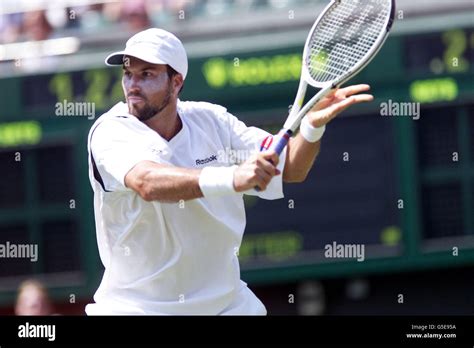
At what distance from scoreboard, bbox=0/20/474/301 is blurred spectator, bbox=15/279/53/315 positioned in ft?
0.23

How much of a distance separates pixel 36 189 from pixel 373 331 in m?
2.25

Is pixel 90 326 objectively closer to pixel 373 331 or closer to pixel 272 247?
pixel 373 331

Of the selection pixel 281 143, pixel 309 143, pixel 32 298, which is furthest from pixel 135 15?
pixel 281 143

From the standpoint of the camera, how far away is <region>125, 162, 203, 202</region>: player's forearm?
189 inches

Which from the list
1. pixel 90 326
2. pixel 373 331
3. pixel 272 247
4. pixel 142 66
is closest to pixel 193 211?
pixel 142 66

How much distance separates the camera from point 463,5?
797 centimetres

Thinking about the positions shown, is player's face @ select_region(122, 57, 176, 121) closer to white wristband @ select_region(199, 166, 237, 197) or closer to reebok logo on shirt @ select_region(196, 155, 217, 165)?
reebok logo on shirt @ select_region(196, 155, 217, 165)

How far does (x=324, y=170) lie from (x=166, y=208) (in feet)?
9.81

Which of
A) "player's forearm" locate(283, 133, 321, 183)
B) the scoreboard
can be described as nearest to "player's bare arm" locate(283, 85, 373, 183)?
"player's forearm" locate(283, 133, 321, 183)

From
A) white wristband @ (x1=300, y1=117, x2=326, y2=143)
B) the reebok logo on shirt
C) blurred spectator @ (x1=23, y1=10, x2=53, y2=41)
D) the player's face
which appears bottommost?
the reebok logo on shirt

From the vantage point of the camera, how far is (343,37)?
541cm

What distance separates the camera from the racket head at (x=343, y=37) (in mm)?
5223

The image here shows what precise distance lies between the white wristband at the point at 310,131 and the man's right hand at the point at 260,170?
0.56 meters

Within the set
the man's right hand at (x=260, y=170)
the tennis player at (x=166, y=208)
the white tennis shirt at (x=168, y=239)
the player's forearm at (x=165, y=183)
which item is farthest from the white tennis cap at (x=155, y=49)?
the man's right hand at (x=260, y=170)
